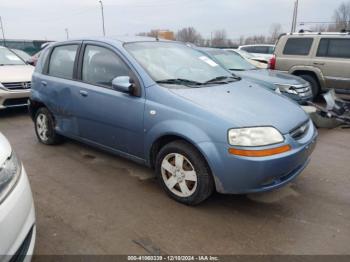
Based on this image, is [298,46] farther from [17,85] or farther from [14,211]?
[14,211]

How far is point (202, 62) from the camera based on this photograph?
414cm

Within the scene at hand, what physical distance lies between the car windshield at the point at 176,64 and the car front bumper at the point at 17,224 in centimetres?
185

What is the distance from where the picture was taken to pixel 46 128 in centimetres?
503

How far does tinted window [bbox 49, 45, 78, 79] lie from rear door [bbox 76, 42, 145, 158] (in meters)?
0.25

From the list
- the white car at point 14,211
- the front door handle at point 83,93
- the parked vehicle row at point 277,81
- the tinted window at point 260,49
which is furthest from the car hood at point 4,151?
the tinted window at point 260,49

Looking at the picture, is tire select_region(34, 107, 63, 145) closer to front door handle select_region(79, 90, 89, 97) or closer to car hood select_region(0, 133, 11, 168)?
front door handle select_region(79, 90, 89, 97)

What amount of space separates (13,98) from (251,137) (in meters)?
5.77

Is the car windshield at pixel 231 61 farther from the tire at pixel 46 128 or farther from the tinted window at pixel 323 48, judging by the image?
the tire at pixel 46 128

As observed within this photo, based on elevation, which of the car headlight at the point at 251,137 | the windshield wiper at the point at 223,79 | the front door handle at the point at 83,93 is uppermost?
the windshield wiper at the point at 223,79

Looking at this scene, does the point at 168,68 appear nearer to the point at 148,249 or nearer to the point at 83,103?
the point at 83,103

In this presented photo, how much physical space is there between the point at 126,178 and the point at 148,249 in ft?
4.57

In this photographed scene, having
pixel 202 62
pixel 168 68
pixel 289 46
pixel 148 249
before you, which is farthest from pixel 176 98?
pixel 289 46

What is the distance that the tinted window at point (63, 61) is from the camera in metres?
4.38

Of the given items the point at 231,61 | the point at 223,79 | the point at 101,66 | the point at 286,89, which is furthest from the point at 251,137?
the point at 231,61
